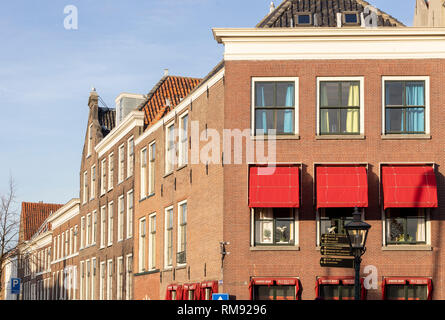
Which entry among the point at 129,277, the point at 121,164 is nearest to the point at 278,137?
the point at 129,277

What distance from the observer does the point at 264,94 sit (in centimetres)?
2419

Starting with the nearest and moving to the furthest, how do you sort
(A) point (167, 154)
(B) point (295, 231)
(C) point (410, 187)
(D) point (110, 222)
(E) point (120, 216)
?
1. (C) point (410, 187)
2. (B) point (295, 231)
3. (A) point (167, 154)
4. (E) point (120, 216)
5. (D) point (110, 222)

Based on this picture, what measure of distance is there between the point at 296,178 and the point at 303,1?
857 centimetres

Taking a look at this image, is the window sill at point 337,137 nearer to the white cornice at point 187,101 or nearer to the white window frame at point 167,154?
the white cornice at point 187,101

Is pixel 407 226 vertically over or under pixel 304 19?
under

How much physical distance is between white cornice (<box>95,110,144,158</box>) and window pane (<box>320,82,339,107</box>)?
16.0 metres

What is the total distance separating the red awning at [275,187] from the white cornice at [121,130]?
52.3 ft

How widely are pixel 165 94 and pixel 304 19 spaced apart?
48.2 ft

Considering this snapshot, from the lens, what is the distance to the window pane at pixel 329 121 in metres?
24.0

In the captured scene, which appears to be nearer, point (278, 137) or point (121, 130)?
point (278, 137)

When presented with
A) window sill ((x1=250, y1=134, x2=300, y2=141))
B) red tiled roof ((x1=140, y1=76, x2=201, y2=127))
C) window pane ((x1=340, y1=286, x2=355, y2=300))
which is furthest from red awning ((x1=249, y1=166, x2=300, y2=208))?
red tiled roof ((x1=140, y1=76, x2=201, y2=127))

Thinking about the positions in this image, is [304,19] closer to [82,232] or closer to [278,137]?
[278,137]

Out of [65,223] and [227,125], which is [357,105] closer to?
[227,125]

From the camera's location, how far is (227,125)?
2408 centimetres
